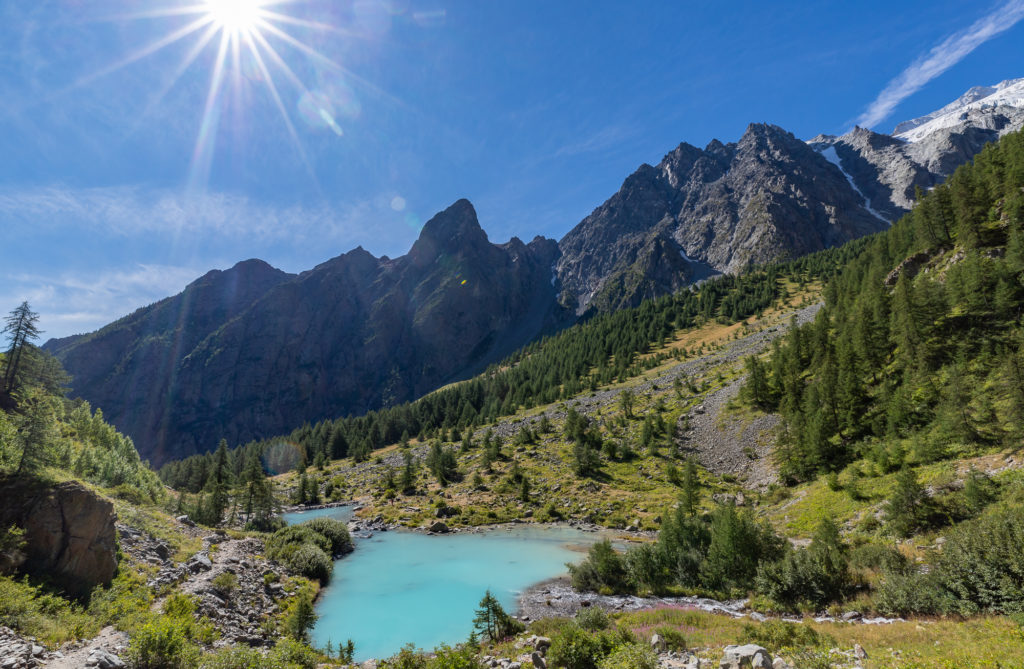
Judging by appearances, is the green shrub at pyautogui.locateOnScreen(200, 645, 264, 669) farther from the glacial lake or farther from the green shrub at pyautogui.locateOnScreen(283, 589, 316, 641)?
the glacial lake

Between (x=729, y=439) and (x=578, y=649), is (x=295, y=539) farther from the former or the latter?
(x=729, y=439)

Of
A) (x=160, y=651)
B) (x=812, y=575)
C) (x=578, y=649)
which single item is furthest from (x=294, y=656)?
(x=812, y=575)

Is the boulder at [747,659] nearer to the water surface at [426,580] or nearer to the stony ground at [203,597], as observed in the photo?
the water surface at [426,580]

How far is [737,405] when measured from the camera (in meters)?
64.6

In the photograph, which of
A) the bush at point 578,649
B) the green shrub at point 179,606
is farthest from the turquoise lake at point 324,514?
the bush at point 578,649

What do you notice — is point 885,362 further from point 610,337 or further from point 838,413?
point 610,337

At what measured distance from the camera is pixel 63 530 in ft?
56.0

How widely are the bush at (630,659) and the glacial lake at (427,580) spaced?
1322cm

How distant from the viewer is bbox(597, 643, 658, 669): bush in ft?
37.0

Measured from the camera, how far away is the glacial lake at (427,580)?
2338cm

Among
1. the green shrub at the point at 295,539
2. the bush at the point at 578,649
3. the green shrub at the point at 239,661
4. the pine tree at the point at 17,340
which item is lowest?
the green shrub at the point at 295,539

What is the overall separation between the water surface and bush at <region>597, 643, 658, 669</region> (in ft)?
43.0

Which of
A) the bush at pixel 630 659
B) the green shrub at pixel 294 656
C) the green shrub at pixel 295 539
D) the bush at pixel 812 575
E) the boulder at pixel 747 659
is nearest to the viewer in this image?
the boulder at pixel 747 659

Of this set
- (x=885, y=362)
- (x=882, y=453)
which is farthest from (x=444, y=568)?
(x=885, y=362)
